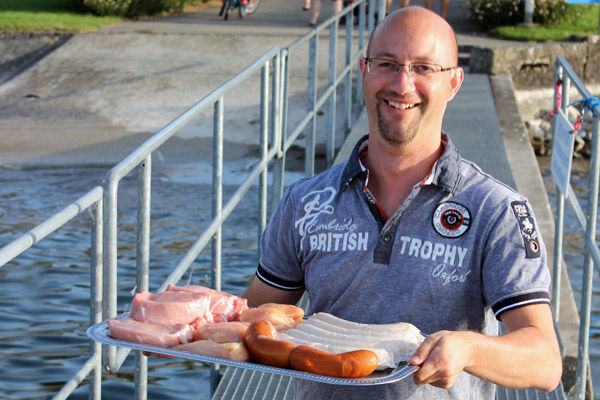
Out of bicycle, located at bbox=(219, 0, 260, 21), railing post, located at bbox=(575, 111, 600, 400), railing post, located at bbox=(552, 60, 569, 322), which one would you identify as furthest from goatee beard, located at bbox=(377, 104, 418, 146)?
bicycle, located at bbox=(219, 0, 260, 21)

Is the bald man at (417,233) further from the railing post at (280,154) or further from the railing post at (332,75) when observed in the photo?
the railing post at (332,75)

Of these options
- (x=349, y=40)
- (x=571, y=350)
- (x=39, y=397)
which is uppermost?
(x=349, y=40)

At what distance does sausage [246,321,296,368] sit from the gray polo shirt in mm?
346

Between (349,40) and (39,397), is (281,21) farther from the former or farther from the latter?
(39,397)

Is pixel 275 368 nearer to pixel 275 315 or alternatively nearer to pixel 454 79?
pixel 275 315

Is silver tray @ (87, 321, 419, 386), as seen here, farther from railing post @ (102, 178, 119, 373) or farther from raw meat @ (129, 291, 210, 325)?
railing post @ (102, 178, 119, 373)

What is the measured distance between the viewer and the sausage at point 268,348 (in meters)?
2.03

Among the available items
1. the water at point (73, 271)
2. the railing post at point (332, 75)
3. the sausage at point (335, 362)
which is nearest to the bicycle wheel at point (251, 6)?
the water at point (73, 271)

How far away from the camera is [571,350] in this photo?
5.00m

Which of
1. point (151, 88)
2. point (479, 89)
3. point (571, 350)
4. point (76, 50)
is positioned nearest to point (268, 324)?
point (571, 350)

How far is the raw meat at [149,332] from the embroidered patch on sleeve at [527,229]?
0.85 m

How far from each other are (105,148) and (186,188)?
1.84 m

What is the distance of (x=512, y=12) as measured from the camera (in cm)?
1538

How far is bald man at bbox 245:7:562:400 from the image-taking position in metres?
2.31
